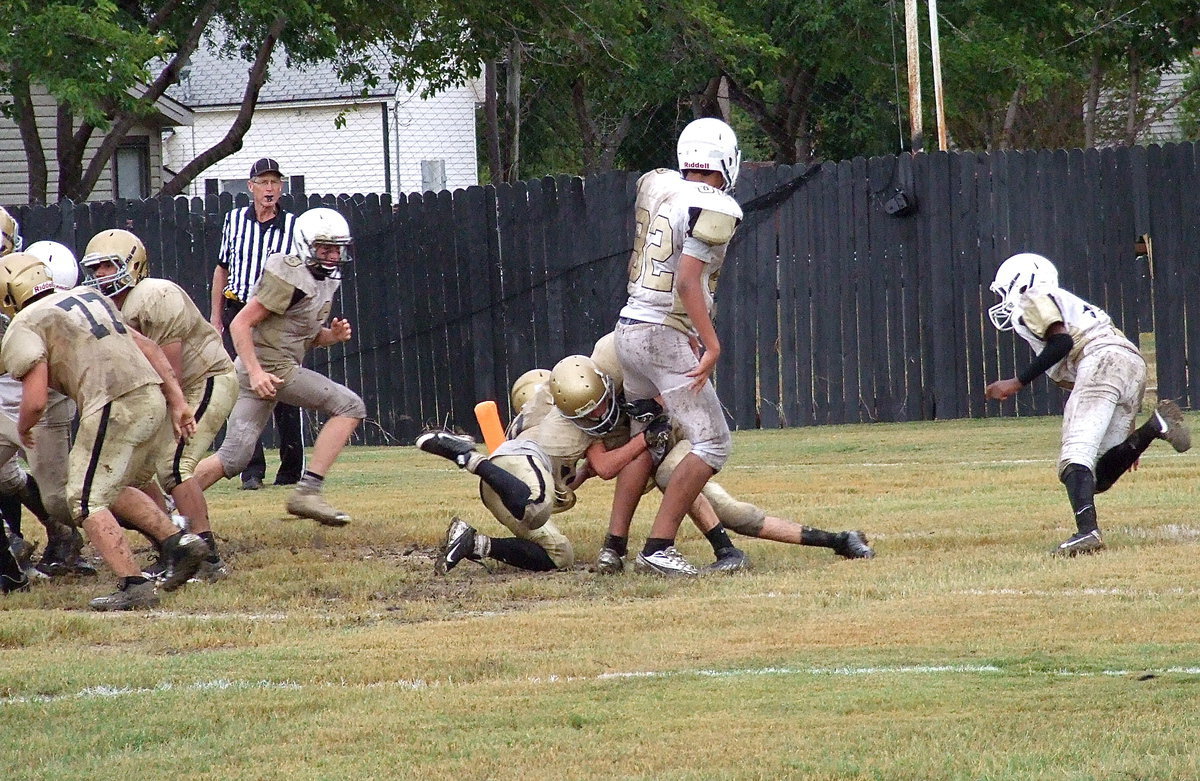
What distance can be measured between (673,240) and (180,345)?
270 centimetres

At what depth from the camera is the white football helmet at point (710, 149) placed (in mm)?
7758

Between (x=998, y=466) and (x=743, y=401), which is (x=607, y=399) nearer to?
(x=998, y=466)

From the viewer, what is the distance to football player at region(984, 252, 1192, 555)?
806 cm

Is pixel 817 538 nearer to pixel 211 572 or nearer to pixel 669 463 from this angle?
pixel 669 463

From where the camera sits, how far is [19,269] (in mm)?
7750

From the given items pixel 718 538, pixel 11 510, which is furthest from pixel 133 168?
pixel 718 538

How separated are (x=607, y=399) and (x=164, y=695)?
3.09 meters

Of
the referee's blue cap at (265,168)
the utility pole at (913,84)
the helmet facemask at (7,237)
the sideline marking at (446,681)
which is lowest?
the sideline marking at (446,681)

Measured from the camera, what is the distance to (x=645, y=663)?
5.86 metres

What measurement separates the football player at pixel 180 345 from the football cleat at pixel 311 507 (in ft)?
2.21

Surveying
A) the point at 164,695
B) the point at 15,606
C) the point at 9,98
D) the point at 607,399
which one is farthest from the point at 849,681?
the point at 9,98

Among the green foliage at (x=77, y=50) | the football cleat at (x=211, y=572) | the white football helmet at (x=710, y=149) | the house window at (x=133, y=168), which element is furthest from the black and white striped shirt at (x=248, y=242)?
the house window at (x=133, y=168)

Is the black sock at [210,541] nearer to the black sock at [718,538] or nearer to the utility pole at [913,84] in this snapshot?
the black sock at [718,538]

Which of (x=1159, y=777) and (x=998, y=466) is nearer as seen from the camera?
(x=1159, y=777)
